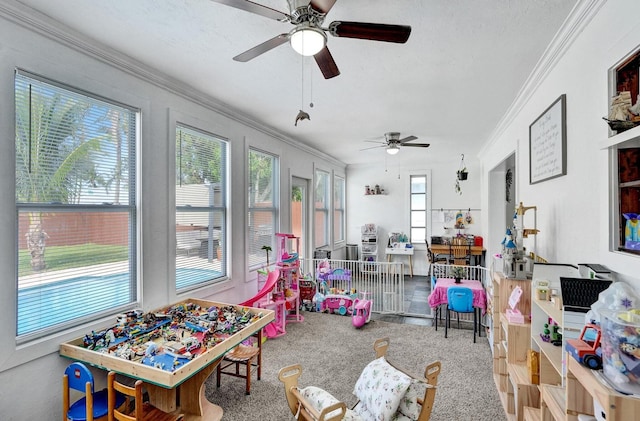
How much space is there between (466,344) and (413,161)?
4464 millimetres

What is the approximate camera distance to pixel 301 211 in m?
A: 5.71

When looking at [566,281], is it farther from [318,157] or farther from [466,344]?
[318,157]

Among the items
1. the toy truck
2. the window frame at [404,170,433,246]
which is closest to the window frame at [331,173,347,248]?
→ the window frame at [404,170,433,246]

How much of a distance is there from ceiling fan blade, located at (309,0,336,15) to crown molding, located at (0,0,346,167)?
1.71 meters

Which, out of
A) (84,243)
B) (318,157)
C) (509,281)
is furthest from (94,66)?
(318,157)

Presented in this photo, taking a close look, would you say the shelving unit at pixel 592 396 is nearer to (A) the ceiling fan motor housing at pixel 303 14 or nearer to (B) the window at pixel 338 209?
(A) the ceiling fan motor housing at pixel 303 14

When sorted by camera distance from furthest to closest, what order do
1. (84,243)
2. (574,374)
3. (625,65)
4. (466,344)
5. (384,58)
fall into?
(466,344)
(384,58)
(84,243)
(625,65)
(574,374)

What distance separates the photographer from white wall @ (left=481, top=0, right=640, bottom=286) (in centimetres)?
142

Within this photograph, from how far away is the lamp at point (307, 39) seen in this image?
1.60m

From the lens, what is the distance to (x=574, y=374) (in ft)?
3.67

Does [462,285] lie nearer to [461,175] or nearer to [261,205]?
[261,205]

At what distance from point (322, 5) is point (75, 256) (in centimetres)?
229

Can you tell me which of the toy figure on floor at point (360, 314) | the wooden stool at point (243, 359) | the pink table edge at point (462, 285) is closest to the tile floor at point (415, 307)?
the toy figure on floor at point (360, 314)

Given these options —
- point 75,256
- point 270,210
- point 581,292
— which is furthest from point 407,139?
point 75,256
